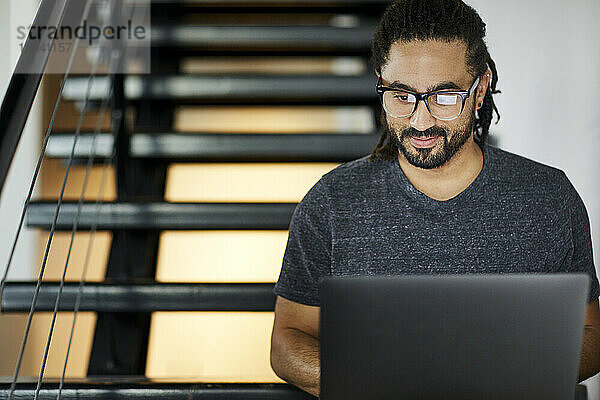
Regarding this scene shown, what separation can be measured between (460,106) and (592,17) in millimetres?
735

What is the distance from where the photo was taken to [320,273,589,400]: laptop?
0.90 m

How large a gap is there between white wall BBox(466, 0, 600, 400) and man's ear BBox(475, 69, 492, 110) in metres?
0.47

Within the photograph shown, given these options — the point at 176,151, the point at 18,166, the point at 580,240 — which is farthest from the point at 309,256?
the point at 18,166

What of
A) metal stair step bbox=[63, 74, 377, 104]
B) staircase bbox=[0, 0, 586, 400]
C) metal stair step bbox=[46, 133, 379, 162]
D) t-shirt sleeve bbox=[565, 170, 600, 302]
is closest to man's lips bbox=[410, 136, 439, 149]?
t-shirt sleeve bbox=[565, 170, 600, 302]

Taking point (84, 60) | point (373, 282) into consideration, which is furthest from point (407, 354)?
point (84, 60)

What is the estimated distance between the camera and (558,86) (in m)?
1.95

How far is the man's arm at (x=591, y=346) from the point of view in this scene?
1321 millimetres

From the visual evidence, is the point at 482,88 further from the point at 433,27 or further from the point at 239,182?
the point at 239,182

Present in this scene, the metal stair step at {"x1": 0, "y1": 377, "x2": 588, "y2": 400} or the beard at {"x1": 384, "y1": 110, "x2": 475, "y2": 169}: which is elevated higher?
the beard at {"x1": 384, "y1": 110, "x2": 475, "y2": 169}

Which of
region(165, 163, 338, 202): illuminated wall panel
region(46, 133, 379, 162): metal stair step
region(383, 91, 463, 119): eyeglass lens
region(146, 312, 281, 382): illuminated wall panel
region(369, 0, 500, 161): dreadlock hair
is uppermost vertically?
region(369, 0, 500, 161): dreadlock hair

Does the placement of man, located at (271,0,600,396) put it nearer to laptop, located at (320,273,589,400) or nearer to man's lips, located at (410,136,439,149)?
man's lips, located at (410,136,439,149)

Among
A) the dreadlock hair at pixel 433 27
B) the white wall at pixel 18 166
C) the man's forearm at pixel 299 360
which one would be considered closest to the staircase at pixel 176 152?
the man's forearm at pixel 299 360

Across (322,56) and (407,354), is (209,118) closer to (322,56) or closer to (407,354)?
(322,56)

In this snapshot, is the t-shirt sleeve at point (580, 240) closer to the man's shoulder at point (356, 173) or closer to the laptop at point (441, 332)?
the man's shoulder at point (356, 173)
